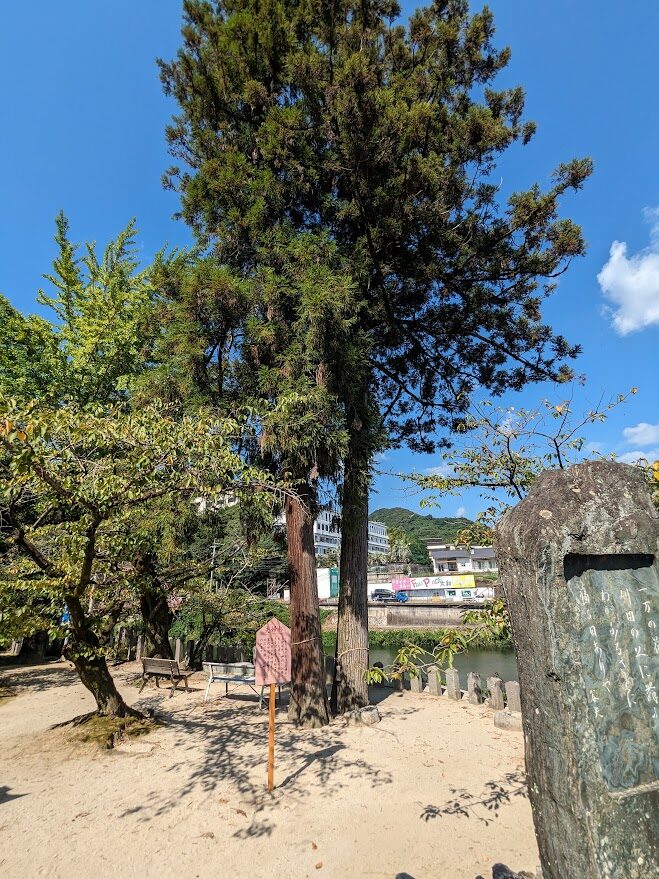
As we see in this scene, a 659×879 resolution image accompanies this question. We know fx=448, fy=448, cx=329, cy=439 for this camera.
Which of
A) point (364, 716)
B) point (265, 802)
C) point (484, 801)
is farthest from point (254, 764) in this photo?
point (484, 801)

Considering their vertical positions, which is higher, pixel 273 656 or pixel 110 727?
pixel 273 656

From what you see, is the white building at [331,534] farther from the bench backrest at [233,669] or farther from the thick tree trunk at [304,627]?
the bench backrest at [233,669]

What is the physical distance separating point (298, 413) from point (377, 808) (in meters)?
4.23

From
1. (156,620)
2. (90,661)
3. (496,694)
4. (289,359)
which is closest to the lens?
(90,661)

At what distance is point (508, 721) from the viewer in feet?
19.5

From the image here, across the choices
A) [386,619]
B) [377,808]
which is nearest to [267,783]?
[377,808]

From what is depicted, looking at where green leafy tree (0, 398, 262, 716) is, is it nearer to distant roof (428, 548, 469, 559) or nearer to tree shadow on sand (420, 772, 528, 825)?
tree shadow on sand (420, 772, 528, 825)

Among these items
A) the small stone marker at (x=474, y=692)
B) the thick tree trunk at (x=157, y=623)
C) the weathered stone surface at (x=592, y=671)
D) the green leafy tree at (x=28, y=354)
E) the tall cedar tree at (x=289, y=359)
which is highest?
the green leafy tree at (x=28, y=354)

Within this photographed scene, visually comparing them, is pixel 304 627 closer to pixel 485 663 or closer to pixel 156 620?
pixel 156 620

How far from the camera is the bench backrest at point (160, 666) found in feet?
26.0

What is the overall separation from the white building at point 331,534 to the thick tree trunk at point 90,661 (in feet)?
11.1

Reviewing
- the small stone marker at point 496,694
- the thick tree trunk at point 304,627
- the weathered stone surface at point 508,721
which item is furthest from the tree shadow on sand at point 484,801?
the thick tree trunk at point 304,627

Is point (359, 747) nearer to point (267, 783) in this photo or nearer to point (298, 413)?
point (267, 783)

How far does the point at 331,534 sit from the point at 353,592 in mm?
64851
